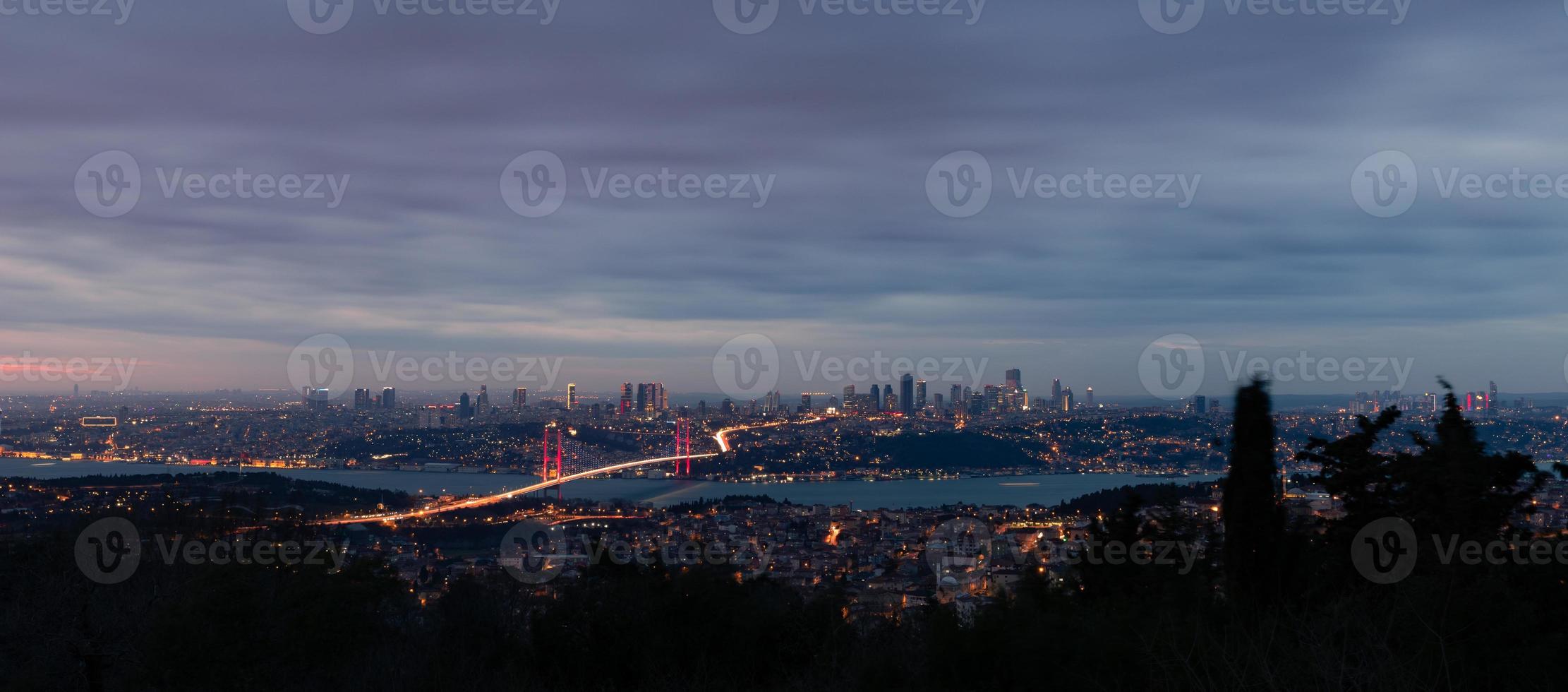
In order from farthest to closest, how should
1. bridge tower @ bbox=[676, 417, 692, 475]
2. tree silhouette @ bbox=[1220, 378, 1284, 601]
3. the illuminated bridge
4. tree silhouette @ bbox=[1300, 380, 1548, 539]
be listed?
bridge tower @ bbox=[676, 417, 692, 475]
the illuminated bridge
tree silhouette @ bbox=[1300, 380, 1548, 539]
tree silhouette @ bbox=[1220, 378, 1284, 601]

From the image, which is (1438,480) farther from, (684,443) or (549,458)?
(684,443)

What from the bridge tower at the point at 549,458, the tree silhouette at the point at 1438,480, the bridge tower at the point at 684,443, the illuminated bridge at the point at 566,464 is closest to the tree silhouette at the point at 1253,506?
the tree silhouette at the point at 1438,480

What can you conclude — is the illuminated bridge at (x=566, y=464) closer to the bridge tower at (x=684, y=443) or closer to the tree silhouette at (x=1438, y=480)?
the bridge tower at (x=684, y=443)

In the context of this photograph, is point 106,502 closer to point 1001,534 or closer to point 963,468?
point 1001,534

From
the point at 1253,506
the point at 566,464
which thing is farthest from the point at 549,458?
the point at 1253,506

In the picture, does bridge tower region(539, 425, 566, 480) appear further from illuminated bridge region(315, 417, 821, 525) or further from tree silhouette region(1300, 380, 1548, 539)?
tree silhouette region(1300, 380, 1548, 539)

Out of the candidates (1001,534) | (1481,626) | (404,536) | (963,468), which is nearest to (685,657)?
(1481,626)

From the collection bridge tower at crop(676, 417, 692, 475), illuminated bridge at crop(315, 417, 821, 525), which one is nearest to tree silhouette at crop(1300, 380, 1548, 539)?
illuminated bridge at crop(315, 417, 821, 525)
